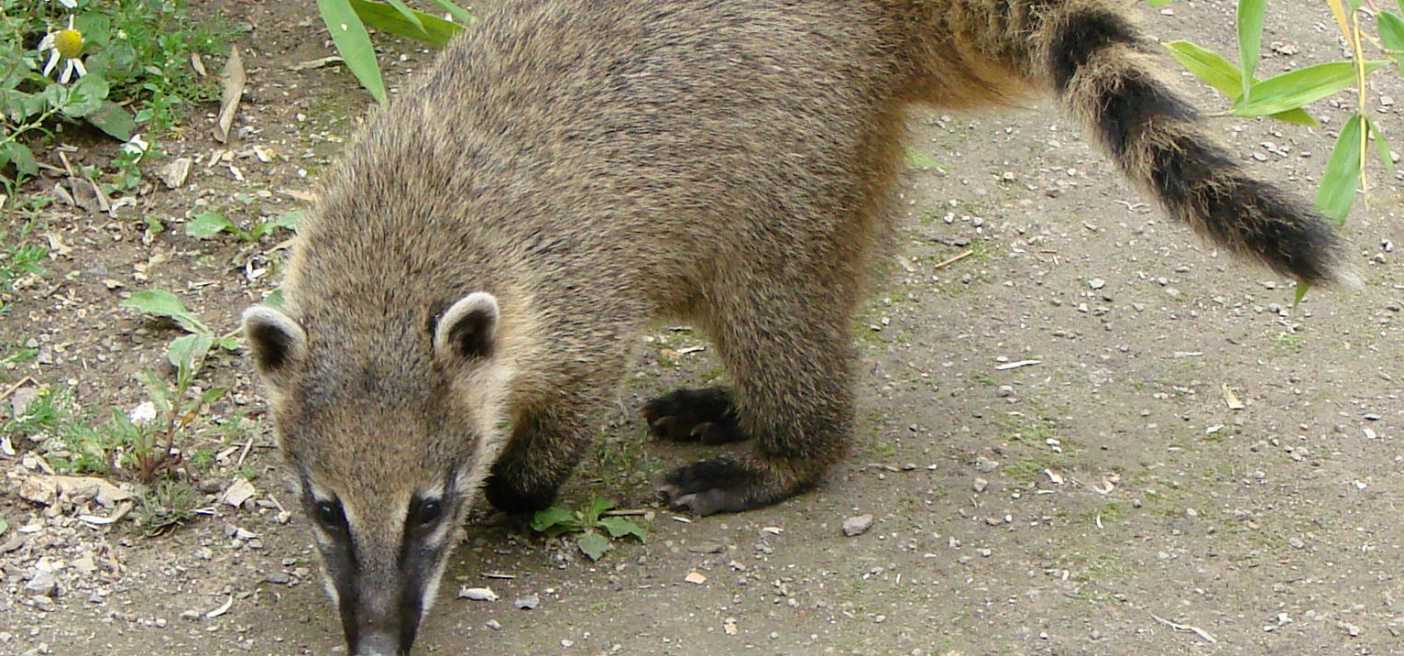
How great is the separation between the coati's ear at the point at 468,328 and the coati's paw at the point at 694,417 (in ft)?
4.27

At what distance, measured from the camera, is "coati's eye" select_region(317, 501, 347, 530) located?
15.3 feet

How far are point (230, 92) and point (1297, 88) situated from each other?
164 inches

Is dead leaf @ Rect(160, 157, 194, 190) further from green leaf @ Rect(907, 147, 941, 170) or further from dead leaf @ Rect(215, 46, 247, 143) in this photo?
green leaf @ Rect(907, 147, 941, 170)

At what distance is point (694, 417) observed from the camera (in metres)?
6.13

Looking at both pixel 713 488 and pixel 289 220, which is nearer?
pixel 713 488

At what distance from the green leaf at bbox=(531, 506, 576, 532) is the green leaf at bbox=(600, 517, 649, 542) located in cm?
11

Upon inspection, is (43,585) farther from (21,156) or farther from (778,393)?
(778,393)

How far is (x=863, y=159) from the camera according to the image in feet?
18.1

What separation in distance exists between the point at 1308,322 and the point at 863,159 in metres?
2.09

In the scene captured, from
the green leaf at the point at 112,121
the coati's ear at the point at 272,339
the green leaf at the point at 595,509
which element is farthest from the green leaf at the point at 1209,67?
the green leaf at the point at 112,121

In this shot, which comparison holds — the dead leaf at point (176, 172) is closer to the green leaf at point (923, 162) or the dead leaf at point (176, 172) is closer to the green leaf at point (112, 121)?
the green leaf at point (112, 121)

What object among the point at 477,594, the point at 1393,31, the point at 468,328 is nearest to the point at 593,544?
the point at 477,594

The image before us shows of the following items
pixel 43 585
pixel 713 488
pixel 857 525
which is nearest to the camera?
pixel 43 585

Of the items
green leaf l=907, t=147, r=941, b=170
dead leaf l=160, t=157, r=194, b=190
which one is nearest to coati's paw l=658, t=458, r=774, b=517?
green leaf l=907, t=147, r=941, b=170
